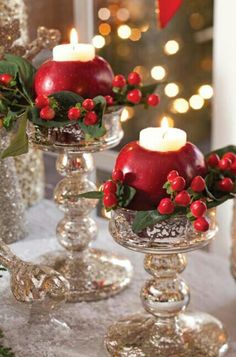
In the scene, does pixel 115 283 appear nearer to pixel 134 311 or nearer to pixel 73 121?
pixel 134 311

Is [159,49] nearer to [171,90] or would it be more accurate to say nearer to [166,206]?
[171,90]

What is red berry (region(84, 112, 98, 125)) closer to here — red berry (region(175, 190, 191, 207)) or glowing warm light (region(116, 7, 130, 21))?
red berry (region(175, 190, 191, 207))

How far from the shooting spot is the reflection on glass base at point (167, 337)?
0.85 m

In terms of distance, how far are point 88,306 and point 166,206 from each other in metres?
0.26

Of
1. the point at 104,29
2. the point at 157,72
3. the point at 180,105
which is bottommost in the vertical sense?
the point at 180,105

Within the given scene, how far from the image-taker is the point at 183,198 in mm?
750

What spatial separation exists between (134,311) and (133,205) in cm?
21

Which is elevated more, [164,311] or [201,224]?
[201,224]

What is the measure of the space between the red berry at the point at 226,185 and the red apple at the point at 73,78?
208 millimetres

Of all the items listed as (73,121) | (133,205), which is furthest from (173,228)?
(73,121)

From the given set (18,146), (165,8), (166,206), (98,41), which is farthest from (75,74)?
(98,41)

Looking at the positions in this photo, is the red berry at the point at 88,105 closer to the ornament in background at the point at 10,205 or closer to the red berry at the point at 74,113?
the red berry at the point at 74,113

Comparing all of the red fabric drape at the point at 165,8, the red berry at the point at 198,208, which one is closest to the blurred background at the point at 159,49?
the red fabric drape at the point at 165,8

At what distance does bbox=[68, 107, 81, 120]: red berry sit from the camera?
872 mm
